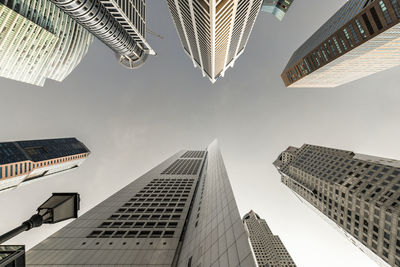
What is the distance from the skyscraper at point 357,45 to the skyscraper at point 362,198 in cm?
4946

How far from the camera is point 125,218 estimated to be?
37.3 m

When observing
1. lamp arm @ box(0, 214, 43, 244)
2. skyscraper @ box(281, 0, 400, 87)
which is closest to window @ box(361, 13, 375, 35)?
skyscraper @ box(281, 0, 400, 87)

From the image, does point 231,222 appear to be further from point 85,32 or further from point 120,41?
point 85,32

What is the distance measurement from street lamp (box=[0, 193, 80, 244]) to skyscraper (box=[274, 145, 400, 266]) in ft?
216

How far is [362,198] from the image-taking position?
162 feet

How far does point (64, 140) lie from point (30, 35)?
Answer: 109620mm

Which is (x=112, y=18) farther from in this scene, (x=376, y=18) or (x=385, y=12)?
(x=385, y=12)

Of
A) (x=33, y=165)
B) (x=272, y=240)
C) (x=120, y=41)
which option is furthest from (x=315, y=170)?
(x=33, y=165)

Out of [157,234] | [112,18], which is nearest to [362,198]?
[157,234]

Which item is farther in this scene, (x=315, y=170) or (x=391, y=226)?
(x=315, y=170)

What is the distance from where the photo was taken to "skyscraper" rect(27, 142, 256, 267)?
1454 cm

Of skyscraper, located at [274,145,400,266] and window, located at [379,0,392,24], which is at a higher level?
window, located at [379,0,392,24]

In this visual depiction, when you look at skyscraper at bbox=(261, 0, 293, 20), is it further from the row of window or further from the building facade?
the building facade

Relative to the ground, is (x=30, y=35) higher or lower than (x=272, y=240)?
higher
